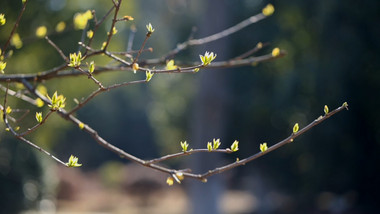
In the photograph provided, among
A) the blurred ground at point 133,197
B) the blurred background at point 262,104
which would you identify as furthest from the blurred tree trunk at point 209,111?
the blurred ground at point 133,197

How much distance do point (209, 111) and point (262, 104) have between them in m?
1.89

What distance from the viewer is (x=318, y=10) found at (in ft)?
37.1

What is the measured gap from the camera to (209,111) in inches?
494

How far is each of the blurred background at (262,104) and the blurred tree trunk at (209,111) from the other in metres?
0.02

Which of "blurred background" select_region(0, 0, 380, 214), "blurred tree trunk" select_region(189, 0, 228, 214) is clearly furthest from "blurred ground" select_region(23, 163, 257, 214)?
"blurred tree trunk" select_region(189, 0, 228, 214)

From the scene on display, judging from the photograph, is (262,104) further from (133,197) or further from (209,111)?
(133,197)

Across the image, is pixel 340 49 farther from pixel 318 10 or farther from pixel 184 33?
pixel 184 33

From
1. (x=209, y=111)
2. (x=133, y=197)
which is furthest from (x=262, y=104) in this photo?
(x=133, y=197)

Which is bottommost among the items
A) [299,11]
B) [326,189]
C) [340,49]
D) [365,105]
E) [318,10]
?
[326,189]

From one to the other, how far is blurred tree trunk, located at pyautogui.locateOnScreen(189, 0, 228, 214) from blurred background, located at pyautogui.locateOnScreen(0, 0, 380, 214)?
25 mm

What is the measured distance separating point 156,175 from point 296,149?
27.0 ft

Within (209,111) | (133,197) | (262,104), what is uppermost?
(262,104)

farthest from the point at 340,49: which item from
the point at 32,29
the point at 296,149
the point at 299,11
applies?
the point at 32,29

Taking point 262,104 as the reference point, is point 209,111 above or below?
below
